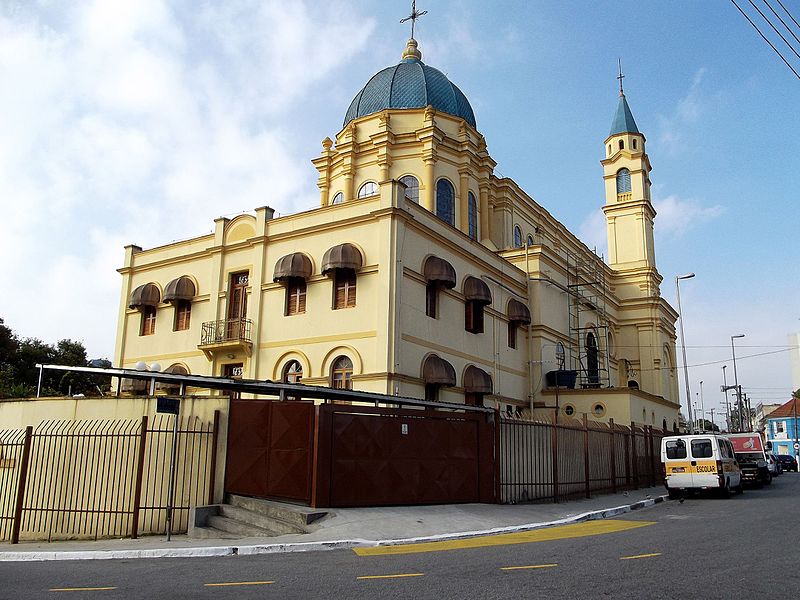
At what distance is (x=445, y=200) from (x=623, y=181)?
829 inches

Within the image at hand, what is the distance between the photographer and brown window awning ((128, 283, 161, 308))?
99.7 ft

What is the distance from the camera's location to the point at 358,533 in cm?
1219

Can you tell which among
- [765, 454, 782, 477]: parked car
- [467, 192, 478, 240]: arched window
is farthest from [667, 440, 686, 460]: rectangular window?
[467, 192, 478, 240]: arched window

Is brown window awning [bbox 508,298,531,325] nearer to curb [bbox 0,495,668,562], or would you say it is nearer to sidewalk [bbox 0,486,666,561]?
sidewalk [bbox 0,486,666,561]

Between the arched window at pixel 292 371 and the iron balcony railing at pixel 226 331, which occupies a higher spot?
the iron balcony railing at pixel 226 331

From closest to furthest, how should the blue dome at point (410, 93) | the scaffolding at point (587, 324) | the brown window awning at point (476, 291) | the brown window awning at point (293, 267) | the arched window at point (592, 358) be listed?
the brown window awning at point (293, 267), the brown window awning at point (476, 291), the blue dome at point (410, 93), the scaffolding at point (587, 324), the arched window at point (592, 358)

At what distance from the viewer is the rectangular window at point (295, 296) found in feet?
86.4

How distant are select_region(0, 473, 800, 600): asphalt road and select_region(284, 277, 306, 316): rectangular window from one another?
52.1ft

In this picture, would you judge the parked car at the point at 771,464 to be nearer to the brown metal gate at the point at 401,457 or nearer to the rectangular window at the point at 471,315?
the rectangular window at the point at 471,315

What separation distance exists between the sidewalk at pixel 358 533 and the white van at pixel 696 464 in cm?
499

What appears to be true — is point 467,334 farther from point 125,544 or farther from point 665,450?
point 125,544

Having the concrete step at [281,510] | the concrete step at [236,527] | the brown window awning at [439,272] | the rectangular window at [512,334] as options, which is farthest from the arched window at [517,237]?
the concrete step at [236,527]

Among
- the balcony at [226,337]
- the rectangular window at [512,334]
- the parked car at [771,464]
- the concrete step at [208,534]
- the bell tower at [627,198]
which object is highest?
the bell tower at [627,198]

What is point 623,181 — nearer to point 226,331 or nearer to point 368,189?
point 368,189
